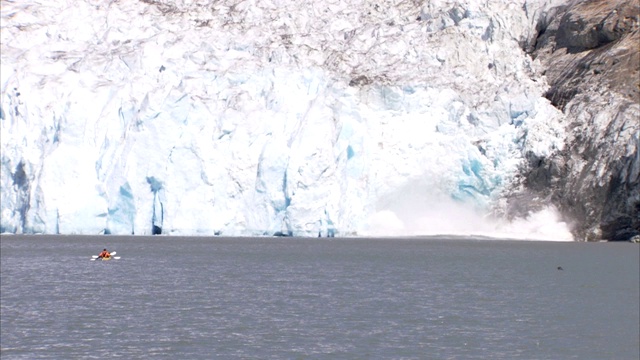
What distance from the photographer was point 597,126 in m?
56.2

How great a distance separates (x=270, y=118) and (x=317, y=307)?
92.0ft

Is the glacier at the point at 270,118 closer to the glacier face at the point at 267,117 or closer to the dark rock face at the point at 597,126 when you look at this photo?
the glacier face at the point at 267,117

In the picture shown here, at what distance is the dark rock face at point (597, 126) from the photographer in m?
53.8

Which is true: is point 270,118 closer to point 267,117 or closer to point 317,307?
point 267,117

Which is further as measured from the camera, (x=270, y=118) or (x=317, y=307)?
(x=270, y=118)

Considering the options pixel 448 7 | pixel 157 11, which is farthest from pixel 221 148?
pixel 448 7

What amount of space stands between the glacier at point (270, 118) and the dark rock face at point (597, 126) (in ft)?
3.47

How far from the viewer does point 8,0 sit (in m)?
60.6

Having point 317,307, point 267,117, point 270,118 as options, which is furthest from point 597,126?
point 317,307

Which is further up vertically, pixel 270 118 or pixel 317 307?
pixel 270 118

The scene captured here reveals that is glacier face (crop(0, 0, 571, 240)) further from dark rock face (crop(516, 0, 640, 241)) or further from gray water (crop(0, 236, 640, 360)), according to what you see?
gray water (crop(0, 236, 640, 360))

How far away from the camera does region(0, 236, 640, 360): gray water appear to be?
738 inches

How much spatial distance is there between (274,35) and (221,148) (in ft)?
34.4

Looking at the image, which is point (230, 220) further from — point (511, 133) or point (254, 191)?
point (511, 133)
